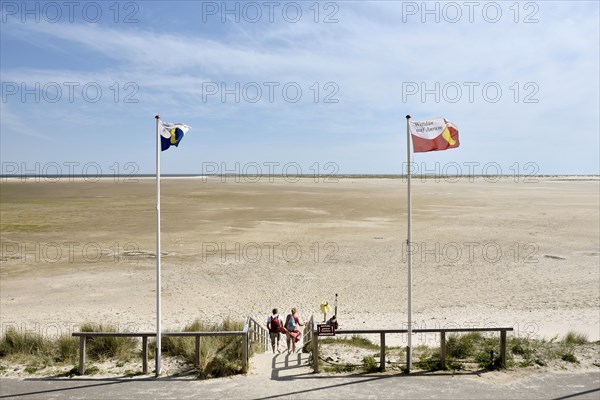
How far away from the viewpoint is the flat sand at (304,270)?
16.3 m

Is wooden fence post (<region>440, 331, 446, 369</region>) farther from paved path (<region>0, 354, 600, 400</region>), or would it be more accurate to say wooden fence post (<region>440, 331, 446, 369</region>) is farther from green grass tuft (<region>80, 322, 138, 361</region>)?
green grass tuft (<region>80, 322, 138, 361</region>)

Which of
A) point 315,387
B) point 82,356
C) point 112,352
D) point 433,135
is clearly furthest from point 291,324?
point 433,135

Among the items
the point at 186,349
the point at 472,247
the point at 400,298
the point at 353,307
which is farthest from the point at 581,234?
the point at 186,349

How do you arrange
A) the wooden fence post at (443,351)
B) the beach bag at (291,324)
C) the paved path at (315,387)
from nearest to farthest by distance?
the paved path at (315,387) → the wooden fence post at (443,351) → the beach bag at (291,324)

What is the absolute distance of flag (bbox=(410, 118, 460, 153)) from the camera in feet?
30.1

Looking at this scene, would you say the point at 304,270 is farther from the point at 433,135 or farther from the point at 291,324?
the point at 433,135

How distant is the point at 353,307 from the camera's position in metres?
17.4

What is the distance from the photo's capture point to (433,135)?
9.25 metres

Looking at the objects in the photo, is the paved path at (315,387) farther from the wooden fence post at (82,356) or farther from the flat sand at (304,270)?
the flat sand at (304,270)

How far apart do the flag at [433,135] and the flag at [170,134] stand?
4.72 m

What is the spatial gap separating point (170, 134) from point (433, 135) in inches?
208

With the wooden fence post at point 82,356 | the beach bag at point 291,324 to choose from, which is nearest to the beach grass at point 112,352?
the wooden fence post at point 82,356

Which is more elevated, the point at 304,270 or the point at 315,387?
→ the point at 304,270

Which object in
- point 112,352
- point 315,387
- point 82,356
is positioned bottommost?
point 315,387
